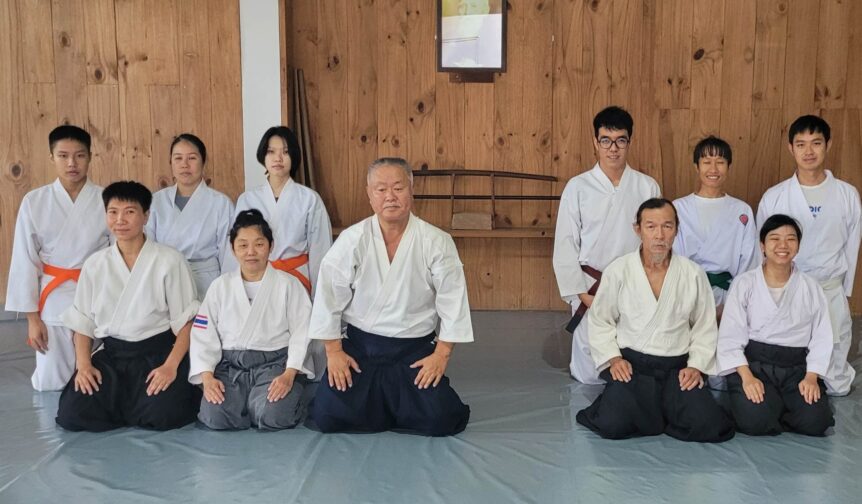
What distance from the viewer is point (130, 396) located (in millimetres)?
3281

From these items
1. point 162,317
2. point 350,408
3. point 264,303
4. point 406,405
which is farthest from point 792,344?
point 162,317

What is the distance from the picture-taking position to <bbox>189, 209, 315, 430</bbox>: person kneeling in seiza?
3.26 metres

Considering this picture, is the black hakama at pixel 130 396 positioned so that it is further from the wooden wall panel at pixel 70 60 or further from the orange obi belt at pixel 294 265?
the wooden wall panel at pixel 70 60

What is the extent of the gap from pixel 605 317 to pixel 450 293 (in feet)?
2.27

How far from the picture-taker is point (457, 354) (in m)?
4.39

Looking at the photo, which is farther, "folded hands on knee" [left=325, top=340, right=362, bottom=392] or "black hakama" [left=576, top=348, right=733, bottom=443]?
"folded hands on knee" [left=325, top=340, right=362, bottom=392]

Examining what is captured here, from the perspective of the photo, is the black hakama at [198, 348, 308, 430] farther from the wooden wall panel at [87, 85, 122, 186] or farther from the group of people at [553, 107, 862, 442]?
the wooden wall panel at [87, 85, 122, 186]

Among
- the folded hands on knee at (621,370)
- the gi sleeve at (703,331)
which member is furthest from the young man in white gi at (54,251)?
the gi sleeve at (703,331)

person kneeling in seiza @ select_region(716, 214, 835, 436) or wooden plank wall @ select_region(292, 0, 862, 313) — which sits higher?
wooden plank wall @ select_region(292, 0, 862, 313)

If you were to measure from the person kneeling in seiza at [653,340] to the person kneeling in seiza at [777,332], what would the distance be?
0.42 ft

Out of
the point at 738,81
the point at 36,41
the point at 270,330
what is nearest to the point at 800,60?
the point at 738,81

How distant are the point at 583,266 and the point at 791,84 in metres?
2.00

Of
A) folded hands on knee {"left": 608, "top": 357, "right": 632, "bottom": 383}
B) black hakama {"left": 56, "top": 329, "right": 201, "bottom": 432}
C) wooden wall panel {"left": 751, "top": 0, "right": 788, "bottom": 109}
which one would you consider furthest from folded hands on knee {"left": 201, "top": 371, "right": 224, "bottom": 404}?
wooden wall panel {"left": 751, "top": 0, "right": 788, "bottom": 109}

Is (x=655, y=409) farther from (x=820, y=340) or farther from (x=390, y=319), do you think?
(x=390, y=319)
